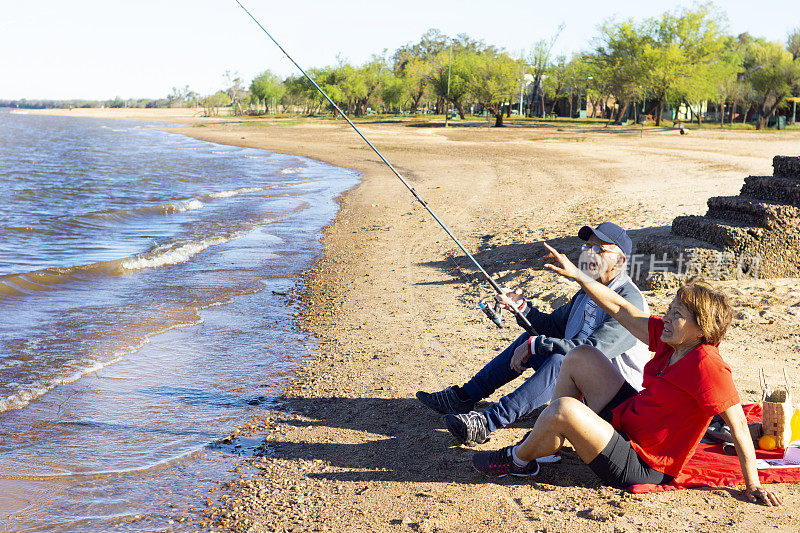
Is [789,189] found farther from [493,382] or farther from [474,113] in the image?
[474,113]

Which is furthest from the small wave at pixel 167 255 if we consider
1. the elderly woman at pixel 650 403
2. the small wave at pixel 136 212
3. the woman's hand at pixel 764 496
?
the woman's hand at pixel 764 496

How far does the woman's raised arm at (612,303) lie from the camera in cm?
313

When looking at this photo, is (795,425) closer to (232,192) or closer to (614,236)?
(614,236)

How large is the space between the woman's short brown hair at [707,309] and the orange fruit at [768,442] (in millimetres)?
943

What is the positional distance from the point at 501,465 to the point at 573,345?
712 mm

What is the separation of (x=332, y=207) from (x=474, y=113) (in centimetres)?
5914

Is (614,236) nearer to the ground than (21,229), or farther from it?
farther from it

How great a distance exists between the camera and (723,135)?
31.2 meters

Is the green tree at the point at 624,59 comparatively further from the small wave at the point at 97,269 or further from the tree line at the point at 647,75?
the small wave at the point at 97,269

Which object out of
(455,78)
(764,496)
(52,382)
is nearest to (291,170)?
(52,382)

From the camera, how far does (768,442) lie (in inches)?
135

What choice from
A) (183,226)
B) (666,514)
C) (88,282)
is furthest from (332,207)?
(666,514)

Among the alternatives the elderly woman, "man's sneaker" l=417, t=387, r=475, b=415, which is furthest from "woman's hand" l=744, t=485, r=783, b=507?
"man's sneaker" l=417, t=387, r=475, b=415

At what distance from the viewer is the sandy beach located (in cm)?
320
